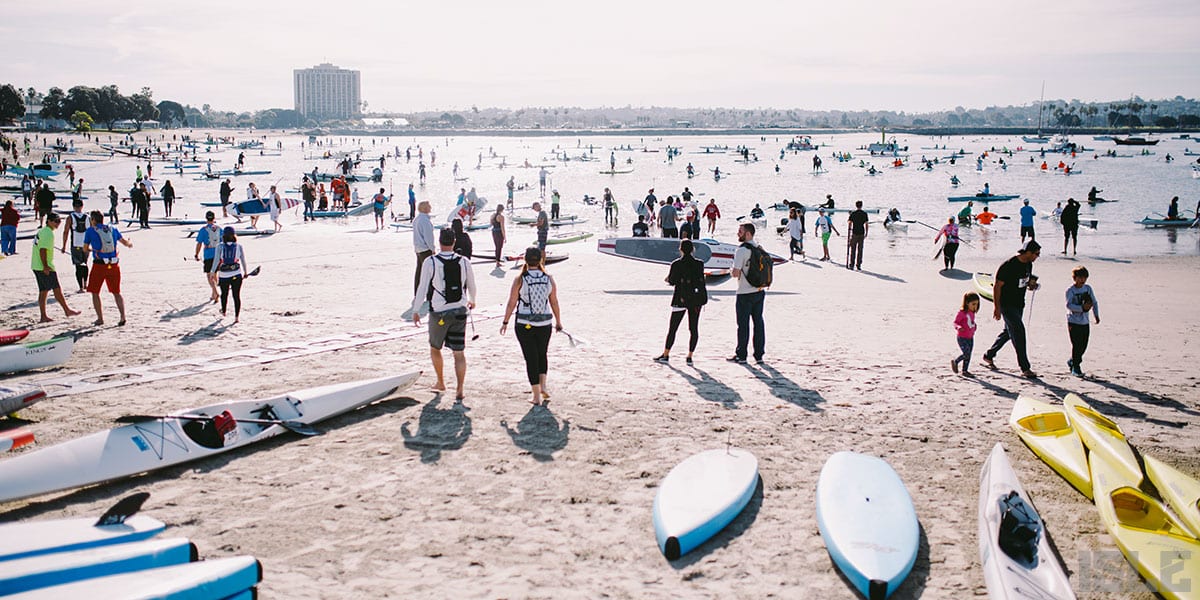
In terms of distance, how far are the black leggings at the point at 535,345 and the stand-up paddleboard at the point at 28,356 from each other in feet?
19.2

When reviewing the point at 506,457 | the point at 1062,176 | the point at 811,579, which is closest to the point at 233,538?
the point at 506,457

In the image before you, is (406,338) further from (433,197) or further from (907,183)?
(907,183)

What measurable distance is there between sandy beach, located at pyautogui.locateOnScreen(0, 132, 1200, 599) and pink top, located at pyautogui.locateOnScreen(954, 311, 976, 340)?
0.54m

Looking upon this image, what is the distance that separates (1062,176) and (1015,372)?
6968 centimetres

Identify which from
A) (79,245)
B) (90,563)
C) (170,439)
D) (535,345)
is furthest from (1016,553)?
(79,245)

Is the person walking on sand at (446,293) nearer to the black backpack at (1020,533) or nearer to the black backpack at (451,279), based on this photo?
the black backpack at (451,279)

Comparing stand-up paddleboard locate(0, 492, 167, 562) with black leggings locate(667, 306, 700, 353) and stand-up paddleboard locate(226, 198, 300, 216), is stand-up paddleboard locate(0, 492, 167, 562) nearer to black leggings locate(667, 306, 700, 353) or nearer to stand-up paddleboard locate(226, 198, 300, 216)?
black leggings locate(667, 306, 700, 353)

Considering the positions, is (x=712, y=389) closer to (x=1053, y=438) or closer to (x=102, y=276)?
(x=1053, y=438)

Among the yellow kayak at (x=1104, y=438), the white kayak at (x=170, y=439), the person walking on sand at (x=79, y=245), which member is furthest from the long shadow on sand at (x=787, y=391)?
the person walking on sand at (x=79, y=245)

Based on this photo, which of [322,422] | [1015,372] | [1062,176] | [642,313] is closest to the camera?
[322,422]

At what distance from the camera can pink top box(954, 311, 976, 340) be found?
30.1 feet

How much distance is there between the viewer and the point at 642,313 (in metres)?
13.0

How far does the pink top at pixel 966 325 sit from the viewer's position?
918 centimetres

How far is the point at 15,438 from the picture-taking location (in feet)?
20.8
